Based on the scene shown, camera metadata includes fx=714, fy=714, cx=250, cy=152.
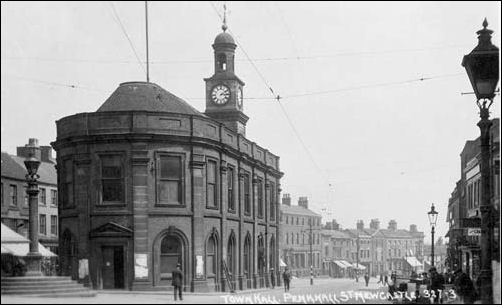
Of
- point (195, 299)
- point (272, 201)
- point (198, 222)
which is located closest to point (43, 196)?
point (272, 201)

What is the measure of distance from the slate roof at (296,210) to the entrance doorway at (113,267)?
63771 millimetres

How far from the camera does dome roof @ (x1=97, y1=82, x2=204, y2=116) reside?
35.7m

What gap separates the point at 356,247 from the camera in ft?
410

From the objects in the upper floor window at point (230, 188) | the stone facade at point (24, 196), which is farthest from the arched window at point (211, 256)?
the stone facade at point (24, 196)

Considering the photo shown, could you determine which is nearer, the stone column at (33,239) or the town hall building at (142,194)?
the stone column at (33,239)

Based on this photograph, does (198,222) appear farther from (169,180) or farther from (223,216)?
(223,216)

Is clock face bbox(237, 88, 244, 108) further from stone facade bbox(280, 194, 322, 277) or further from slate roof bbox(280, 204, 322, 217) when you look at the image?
slate roof bbox(280, 204, 322, 217)

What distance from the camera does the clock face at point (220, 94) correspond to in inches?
1798

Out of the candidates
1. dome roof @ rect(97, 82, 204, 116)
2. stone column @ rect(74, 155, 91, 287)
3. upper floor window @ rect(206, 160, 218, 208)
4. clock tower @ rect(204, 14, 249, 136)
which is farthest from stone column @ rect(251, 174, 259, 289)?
stone column @ rect(74, 155, 91, 287)

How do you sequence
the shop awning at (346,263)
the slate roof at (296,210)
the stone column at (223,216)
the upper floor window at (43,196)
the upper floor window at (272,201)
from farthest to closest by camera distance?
the shop awning at (346,263), the slate roof at (296,210), the upper floor window at (43,196), the upper floor window at (272,201), the stone column at (223,216)

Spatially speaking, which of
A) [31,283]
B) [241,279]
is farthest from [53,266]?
[31,283]

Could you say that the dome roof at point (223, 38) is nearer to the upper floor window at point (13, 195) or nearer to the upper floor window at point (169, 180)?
the upper floor window at point (169, 180)

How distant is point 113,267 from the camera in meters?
32.7

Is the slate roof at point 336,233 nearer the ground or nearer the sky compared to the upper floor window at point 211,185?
nearer the ground
